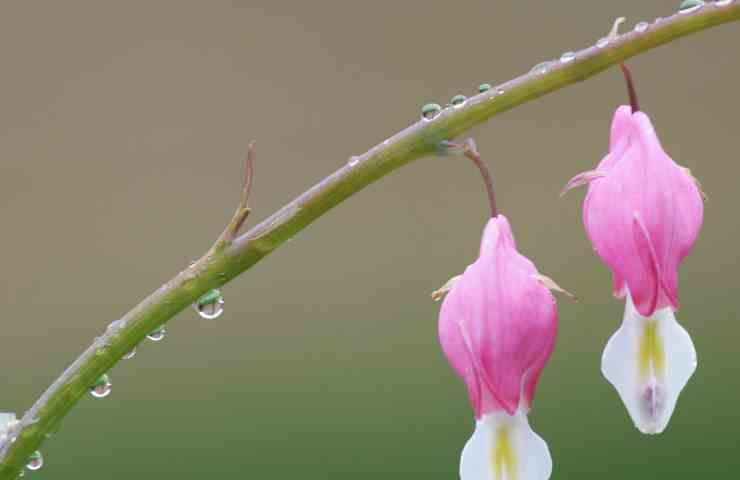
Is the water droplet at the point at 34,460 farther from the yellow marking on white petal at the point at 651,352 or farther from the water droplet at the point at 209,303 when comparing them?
the yellow marking on white petal at the point at 651,352

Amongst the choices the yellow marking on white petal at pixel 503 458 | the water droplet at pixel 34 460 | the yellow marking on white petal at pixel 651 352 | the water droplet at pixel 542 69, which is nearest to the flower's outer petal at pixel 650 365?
the yellow marking on white petal at pixel 651 352

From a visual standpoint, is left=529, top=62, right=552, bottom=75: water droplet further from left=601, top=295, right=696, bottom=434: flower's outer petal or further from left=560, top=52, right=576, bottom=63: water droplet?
left=601, top=295, right=696, bottom=434: flower's outer petal

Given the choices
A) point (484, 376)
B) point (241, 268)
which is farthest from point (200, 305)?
point (484, 376)

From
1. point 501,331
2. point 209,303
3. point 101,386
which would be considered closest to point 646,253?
point 501,331

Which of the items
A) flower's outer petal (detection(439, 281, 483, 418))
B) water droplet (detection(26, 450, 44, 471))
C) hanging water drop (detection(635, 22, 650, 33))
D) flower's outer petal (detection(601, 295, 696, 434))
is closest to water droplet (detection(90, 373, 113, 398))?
water droplet (detection(26, 450, 44, 471))

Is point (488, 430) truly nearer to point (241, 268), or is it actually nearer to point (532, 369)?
point (532, 369)

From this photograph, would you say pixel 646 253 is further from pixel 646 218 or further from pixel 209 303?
pixel 209 303
